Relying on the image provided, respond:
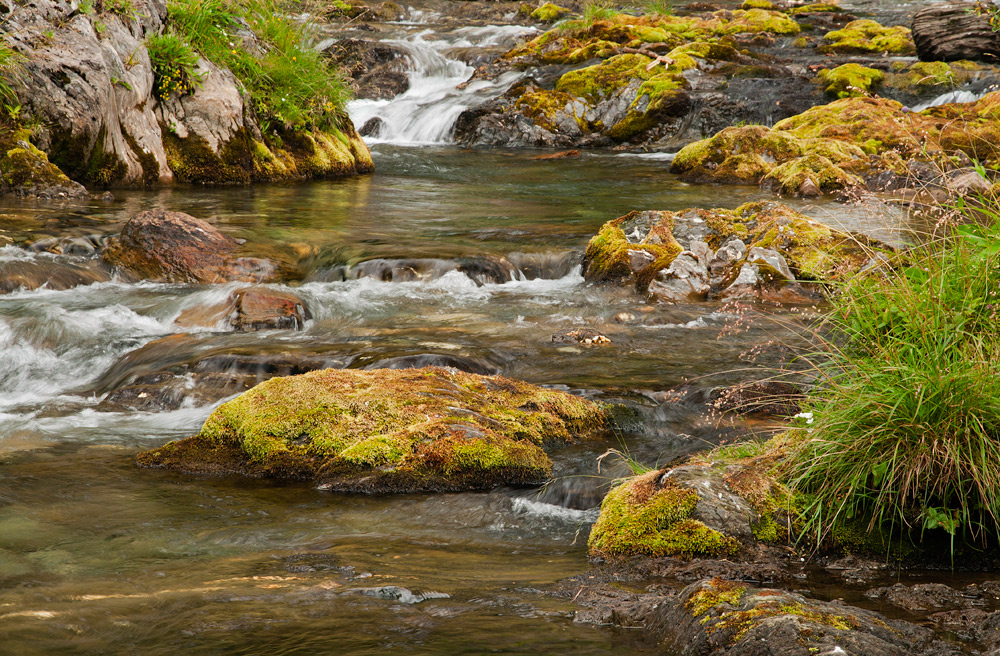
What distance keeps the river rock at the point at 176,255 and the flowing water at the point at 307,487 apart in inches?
12.8

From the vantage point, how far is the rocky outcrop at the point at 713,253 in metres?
8.98

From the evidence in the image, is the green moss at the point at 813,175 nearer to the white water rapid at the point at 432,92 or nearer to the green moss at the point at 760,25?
the white water rapid at the point at 432,92

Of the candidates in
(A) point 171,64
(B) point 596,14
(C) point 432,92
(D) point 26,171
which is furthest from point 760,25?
(D) point 26,171

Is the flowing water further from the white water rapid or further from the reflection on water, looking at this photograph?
the white water rapid

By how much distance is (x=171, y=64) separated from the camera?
541 inches

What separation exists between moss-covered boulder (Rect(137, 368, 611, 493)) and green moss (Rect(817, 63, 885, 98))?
16623 millimetres

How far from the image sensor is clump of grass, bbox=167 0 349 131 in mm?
14578

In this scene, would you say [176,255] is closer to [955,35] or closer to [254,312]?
[254,312]

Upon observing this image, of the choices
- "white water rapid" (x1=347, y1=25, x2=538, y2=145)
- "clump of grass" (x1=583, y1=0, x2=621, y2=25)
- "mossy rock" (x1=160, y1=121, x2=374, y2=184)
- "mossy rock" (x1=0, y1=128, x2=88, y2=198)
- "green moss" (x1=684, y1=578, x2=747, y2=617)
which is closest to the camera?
"green moss" (x1=684, y1=578, x2=747, y2=617)

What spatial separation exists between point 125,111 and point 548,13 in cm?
2147

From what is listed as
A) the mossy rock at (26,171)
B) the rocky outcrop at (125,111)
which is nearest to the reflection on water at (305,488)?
the mossy rock at (26,171)

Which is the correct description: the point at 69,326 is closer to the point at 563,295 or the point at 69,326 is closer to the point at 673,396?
the point at 563,295

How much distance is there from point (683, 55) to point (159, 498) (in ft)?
67.3

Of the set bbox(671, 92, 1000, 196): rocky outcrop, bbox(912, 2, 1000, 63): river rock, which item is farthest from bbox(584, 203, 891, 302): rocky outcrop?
bbox(912, 2, 1000, 63): river rock
